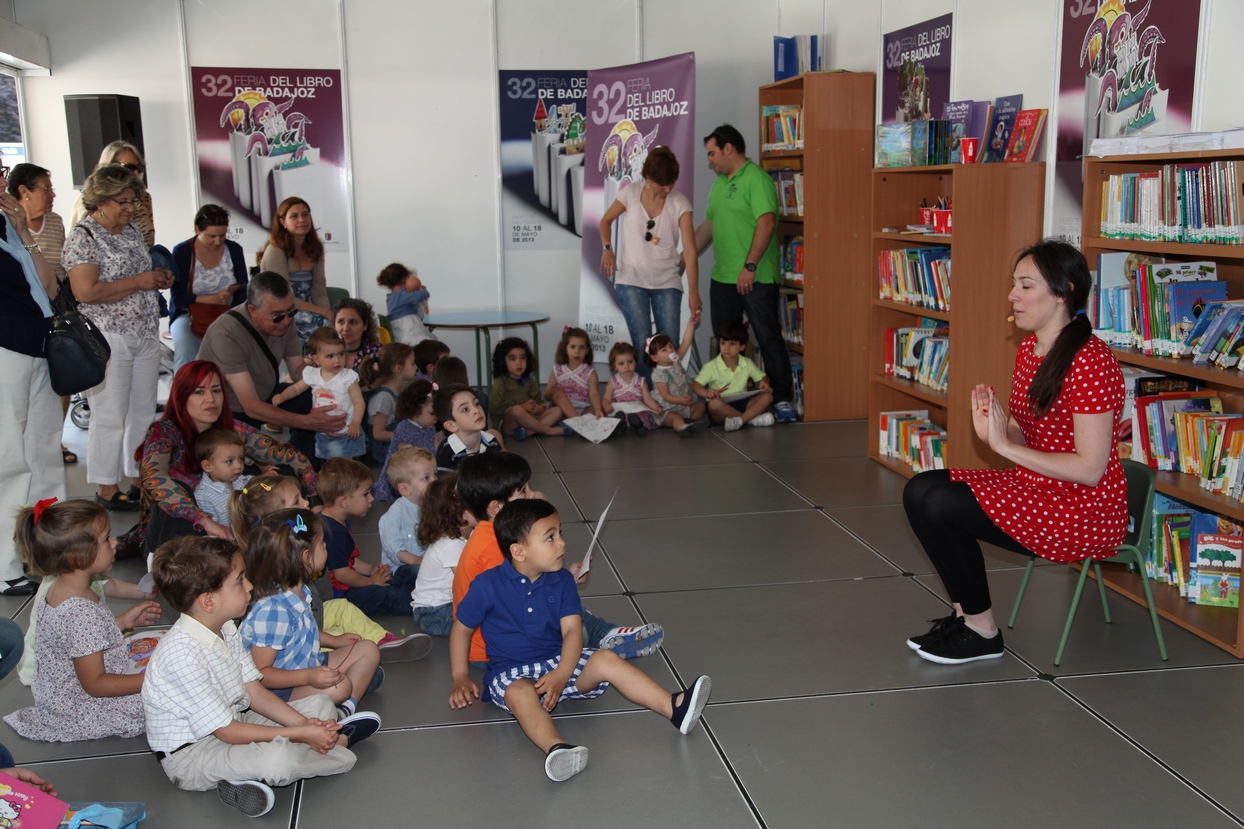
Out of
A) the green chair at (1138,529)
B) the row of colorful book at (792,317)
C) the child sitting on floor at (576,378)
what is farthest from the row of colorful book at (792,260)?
the green chair at (1138,529)

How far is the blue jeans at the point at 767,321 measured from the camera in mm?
7340

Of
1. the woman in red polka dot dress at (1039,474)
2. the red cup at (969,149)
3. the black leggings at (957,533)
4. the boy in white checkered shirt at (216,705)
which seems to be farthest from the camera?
the red cup at (969,149)

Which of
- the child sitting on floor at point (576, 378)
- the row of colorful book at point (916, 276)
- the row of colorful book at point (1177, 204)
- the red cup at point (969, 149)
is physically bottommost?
the child sitting on floor at point (576, 378)

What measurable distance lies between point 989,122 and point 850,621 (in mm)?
3075

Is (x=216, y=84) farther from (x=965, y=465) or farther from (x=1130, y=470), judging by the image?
(x=1130, y=470)

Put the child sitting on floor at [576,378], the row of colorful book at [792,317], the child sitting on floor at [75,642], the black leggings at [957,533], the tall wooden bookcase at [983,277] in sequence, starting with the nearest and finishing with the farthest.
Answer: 1. the child sitting on floor at [75,642]
2. the black leggings at [957,533]
3. the tall wooden bookcase at [983,277]
4. the child sitting on floor at [576,378]
5. the row of colorful book at [792,317]

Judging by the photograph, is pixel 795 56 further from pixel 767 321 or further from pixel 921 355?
pixel 921 355

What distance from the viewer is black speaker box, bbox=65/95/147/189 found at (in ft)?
25.6

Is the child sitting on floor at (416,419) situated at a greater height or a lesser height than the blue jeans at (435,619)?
greater

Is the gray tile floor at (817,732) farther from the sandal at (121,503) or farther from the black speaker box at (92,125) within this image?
the black speaker box at (92,125)

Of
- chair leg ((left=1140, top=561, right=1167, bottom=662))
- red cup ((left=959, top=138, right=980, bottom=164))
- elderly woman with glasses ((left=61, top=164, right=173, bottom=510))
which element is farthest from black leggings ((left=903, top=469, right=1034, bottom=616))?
elderly woman with glasses ((left=61, top=164, right=173, bottom=510))

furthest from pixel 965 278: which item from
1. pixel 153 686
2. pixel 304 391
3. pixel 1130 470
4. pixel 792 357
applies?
pixel 153 686

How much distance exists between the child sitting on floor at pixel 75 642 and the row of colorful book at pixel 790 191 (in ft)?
18.2

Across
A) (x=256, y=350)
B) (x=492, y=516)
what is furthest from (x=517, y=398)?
(x=492, y=516)
